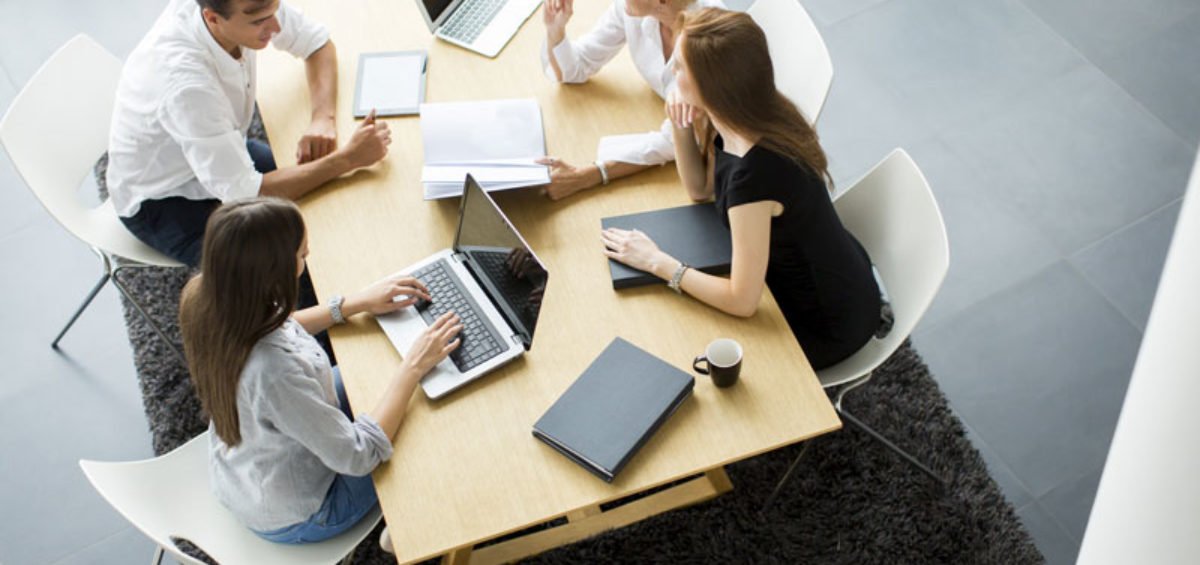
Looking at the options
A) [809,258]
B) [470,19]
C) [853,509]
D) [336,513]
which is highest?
[470,19]

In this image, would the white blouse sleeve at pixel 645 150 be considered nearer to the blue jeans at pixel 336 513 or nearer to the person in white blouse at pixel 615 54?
the person in white blouse at pixel 615 54

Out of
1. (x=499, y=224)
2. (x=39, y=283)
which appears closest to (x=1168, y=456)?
(x=499, y=224)

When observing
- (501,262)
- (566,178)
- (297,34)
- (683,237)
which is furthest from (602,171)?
(297,34)

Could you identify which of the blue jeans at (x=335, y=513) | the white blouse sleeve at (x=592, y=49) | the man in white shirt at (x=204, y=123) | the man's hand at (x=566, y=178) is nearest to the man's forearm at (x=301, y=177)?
the man in white shirt at (x=204, y=123)

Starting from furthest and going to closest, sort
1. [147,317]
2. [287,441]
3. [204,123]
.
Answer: [147,317]
[204,123]
[287,441]

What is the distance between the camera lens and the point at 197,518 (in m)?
2.10

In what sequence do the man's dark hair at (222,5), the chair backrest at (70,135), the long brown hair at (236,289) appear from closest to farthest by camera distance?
the long brown hair at (236,289) < the man's dark hair at (222,5) < the chair backrest at (70,135)

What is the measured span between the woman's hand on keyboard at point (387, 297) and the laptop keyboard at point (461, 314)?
0.08 feet

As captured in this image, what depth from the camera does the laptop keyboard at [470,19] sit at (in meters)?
2.65

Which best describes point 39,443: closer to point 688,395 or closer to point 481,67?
point 481,67

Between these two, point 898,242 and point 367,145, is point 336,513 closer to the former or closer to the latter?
point 367,145

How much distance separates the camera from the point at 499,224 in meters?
2.04

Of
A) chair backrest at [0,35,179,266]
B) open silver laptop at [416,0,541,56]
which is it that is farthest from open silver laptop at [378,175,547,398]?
chair backrest at [0,35,179,266]

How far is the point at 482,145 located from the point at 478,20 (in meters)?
0.51
